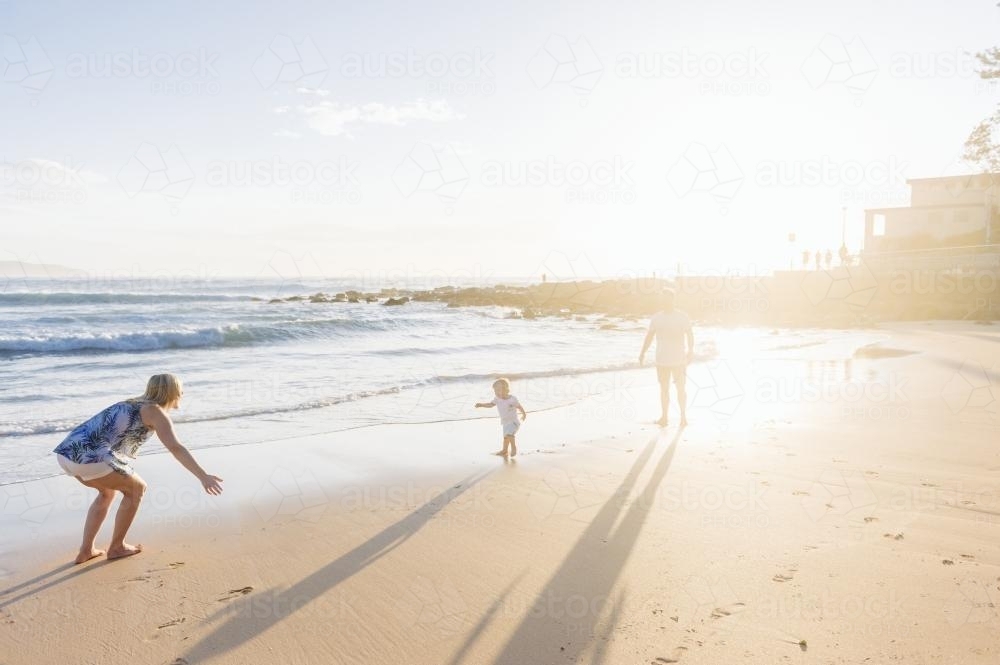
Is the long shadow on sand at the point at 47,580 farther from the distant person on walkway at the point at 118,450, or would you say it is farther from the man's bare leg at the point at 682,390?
the man's bare leg at the point at 682,390

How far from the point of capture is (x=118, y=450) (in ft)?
16.3

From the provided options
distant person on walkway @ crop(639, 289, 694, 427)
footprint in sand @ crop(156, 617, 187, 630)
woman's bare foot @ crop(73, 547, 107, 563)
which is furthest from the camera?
distant person on walkway @ crop(639, 289, 694, 427)

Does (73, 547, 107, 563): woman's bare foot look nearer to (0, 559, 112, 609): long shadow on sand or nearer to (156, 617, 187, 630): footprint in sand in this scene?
(0, 559, 112, 609): long shadow on sand

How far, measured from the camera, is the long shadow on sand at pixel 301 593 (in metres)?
3.67

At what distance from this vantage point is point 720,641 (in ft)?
11.3

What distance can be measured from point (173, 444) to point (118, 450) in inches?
25.2

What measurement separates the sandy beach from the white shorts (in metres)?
0.68

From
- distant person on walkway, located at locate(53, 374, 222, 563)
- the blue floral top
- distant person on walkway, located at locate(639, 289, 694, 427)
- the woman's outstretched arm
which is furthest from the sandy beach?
distant person on walkway, located at locate(639, 289, 694, 427)

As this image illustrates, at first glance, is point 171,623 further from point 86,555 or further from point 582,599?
point 582,599

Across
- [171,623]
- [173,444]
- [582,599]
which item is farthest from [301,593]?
[582,599]

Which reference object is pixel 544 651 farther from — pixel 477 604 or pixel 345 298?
pixel 345 298

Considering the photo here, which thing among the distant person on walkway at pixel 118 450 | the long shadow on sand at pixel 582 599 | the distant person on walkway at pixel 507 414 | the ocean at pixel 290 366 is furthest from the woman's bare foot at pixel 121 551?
the distant person on walkway at pixel 507 414

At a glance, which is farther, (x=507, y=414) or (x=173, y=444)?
(x=507, y=414)

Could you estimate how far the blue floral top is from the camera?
4.82m
